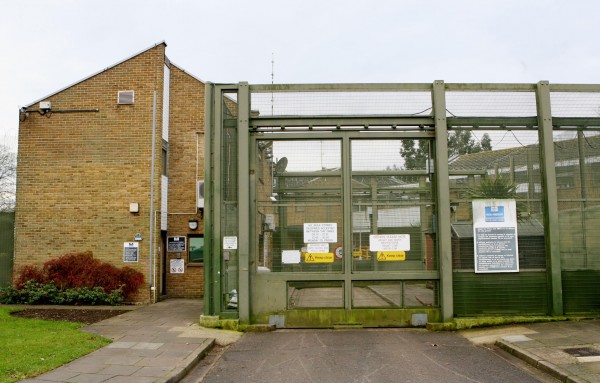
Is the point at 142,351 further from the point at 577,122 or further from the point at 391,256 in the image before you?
the point at 577,122

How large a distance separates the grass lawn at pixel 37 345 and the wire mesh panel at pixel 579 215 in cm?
885

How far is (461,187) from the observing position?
10.4 meters

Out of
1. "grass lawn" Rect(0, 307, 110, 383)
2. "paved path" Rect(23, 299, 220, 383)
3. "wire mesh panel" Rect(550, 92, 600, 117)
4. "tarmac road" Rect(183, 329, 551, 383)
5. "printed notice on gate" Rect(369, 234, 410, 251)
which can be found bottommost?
"tarmac road" Rect(183, 329, 551, 383)

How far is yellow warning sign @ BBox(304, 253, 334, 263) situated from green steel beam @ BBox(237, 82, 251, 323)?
3.83 feet

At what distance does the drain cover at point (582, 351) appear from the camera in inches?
288

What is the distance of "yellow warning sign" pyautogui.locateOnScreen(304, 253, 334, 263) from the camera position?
33.5ft

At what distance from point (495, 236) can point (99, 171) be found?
→ 10.7 m

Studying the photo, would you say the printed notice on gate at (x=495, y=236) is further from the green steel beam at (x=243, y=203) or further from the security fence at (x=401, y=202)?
the green steel beam at (x=243, y=203)

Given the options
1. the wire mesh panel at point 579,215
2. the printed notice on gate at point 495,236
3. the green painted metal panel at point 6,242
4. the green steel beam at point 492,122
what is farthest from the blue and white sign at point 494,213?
the green painted metal panel at point 6,242

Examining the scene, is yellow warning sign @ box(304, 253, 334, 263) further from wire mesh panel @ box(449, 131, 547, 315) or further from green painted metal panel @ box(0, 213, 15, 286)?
green painted metal panel @ box(0, 213, 15, 286)

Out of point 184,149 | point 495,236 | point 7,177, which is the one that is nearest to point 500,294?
point 495,236

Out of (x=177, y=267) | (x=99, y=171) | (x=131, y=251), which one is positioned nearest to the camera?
(x=131, y=251)

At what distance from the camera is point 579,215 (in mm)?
10414

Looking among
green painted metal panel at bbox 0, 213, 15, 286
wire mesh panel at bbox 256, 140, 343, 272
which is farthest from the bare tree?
wire mesh panel at bbox 256, 140, 343, 272
